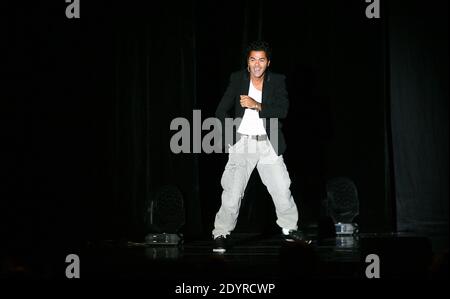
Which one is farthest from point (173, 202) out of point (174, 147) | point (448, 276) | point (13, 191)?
point (448, 276)

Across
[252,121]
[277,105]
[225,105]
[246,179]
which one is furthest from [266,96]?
[246,179]

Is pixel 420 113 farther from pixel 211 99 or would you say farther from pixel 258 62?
pixel 211 99

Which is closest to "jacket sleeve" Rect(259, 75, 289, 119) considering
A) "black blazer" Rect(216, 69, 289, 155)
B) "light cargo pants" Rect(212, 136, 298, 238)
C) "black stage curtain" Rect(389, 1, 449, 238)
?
"black blazer" Rect(216, 69, 289, 155)

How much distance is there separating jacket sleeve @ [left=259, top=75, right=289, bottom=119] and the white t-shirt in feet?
0.45

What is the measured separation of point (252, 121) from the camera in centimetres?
522

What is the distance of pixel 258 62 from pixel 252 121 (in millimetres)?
492

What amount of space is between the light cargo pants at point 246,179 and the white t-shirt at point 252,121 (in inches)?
2.6

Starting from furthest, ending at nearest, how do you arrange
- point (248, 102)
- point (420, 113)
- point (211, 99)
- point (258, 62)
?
point (211, 99) < point (420, 113) < point (258, 62) < point (248, 102)

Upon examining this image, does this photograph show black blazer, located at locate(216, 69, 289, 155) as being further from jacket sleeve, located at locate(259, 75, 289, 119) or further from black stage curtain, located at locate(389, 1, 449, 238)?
black stage curtain, located at locate(389, 1, 449, 238)

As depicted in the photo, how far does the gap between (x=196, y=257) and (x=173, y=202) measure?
3.25 ft

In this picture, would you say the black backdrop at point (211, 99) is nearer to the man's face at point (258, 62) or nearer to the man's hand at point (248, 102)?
the man's face at point (258, 62)

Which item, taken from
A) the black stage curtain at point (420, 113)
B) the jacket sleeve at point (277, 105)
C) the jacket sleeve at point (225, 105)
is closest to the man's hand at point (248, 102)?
the jacket sleeve at point (277, 105)

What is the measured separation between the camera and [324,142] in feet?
20.3

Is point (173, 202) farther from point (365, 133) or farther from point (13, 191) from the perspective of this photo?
point (365, 133)
